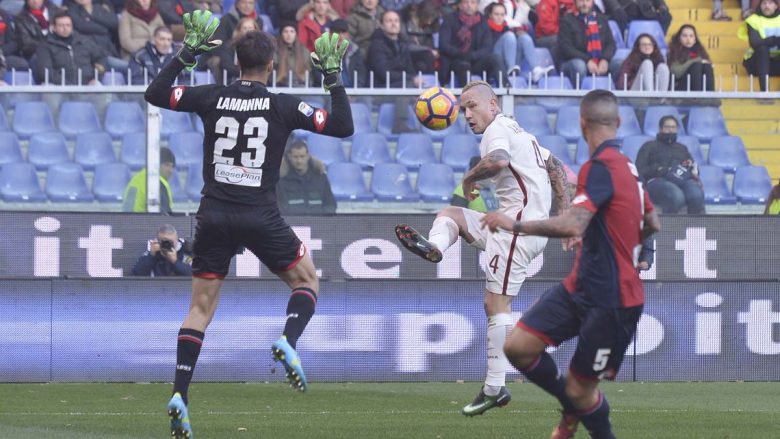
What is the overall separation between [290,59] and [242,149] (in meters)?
8.40

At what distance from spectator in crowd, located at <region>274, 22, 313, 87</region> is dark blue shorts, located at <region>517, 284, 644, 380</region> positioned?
363 inches

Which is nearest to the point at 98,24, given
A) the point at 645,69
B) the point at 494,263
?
the point at 645,69

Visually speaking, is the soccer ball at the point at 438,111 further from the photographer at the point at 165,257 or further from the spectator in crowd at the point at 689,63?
the spectator in crowd at the point at 689,63

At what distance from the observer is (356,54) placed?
1772cm

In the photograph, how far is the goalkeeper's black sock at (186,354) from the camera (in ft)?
29.2

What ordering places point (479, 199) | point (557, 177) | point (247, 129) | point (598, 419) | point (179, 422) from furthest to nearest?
point (479, 199)
point (557, 177)
point (247, 129)
point (179, 422)
point (598, 419)

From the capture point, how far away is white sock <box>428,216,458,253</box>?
422 inches

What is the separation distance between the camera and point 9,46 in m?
17.8

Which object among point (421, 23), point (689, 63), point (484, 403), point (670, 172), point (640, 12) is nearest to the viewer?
point (484, 403)

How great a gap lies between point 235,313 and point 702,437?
5732 millimetres

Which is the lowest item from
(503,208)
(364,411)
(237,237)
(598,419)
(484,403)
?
(364,411)

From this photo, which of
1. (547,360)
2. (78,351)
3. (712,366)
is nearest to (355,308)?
(78,351)

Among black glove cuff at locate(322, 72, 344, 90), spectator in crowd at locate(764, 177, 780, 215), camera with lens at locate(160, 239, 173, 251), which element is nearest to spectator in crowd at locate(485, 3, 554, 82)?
spectator in crowd at locate(764, 177, 780, 215)

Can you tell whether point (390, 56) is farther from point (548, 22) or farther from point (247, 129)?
point (247, 129)
